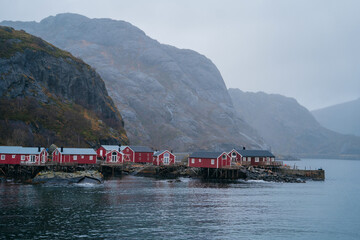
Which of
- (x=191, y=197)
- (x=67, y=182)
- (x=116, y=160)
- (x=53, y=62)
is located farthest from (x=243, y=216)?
(x=53, y=62)

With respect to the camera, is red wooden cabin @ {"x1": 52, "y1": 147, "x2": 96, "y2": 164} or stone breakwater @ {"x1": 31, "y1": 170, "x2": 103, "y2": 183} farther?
red wooden cabin @ {"x1": 52, "y1": 147, "x2": 96, "y2": 164}

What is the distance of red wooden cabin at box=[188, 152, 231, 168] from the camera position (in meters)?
92.1

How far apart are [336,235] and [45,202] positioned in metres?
38.1

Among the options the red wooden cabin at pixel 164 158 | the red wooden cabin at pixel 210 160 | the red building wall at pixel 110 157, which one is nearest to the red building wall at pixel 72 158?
the red building wall at pixel 110 157

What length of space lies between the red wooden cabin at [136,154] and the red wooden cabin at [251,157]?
29831mm

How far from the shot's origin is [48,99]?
131m

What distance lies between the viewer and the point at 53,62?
14850cm

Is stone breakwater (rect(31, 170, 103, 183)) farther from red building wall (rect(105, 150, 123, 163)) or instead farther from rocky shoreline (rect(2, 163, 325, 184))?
red building wall (rect(105, 150, 123, 163))

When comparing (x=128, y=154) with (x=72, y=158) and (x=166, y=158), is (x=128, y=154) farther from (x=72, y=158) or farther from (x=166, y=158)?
(x=72, y=158)

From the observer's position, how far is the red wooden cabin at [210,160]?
92125 mm

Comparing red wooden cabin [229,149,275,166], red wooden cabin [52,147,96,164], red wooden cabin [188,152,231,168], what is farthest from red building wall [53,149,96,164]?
red wooden cabin [229,149,275,166]

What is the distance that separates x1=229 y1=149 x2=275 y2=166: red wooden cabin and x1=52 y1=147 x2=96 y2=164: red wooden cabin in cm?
4011

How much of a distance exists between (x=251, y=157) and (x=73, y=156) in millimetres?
50603

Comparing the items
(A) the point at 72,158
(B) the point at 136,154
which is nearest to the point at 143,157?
(B) the point at 136,154
